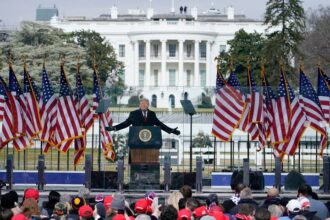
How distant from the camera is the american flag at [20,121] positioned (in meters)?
39.3

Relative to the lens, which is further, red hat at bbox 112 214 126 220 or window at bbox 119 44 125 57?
window at bbox 119 44 125 57

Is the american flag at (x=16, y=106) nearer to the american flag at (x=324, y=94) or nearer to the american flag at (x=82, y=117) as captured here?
the american flag at (x=82, y=117)

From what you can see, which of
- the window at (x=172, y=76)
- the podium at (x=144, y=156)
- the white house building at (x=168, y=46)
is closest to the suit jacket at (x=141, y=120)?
the podium at (x=144, y=156)

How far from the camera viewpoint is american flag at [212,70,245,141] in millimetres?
39312

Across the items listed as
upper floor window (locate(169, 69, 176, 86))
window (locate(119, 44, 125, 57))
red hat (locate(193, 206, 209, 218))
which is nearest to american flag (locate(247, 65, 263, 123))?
red hat (locate(193, 206, 209, 218))

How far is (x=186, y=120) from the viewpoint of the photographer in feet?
206

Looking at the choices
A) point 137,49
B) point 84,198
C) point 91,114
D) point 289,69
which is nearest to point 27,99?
point 91,114

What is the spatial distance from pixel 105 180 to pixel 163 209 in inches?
614

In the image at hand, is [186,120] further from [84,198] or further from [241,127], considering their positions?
[84,198]

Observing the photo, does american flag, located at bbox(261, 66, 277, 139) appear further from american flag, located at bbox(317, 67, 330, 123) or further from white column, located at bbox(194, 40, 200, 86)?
white column, located at bbox(194, 40, 200, 86)

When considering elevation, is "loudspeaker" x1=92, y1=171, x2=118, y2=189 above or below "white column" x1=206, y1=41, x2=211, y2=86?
below

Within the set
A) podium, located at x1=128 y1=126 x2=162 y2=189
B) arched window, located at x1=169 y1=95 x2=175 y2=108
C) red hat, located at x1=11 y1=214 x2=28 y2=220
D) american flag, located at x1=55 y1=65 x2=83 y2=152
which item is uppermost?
arched window, located at x1=169 y1=95 x2=175 y2=108

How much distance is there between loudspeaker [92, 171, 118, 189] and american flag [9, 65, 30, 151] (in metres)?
3.85

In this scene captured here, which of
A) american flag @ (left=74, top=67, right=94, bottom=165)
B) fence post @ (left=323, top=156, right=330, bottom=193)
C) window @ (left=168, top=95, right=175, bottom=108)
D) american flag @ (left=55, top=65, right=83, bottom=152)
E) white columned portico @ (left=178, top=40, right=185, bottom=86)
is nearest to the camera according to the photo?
fence post @ (left=323, top=156, right=330, bottom=193)
